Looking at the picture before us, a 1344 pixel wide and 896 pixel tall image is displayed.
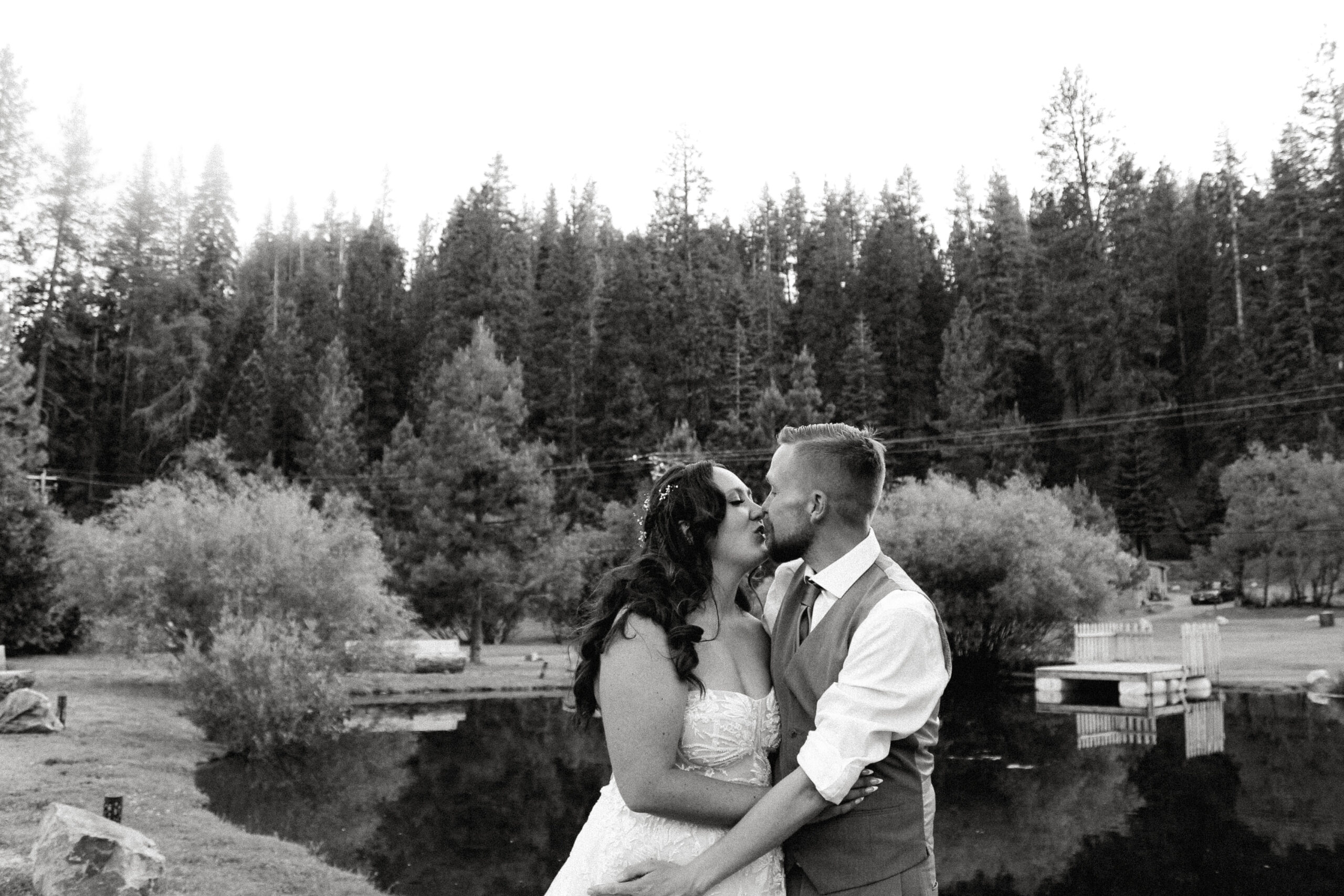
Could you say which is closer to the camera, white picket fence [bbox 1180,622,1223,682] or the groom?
the groom

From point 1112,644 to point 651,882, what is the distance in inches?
1298

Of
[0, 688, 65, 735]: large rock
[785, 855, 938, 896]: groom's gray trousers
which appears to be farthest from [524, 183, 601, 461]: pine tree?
[785, 855, 938, 896]: groom's gray trousers

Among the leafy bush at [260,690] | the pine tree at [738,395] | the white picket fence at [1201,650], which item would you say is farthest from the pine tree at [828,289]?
the leafy bush at [260,690]

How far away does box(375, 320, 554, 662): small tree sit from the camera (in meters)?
39.4

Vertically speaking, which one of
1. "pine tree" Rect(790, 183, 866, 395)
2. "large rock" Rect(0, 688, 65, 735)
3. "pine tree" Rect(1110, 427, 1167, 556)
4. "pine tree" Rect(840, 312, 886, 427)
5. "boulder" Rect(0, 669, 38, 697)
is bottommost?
"large rock" Rect(0, 688, 65, 735)

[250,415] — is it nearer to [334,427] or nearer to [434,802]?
[334,427]

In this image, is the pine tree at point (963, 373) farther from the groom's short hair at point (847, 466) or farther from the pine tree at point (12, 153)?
the groom's short hair at point (847, 466)

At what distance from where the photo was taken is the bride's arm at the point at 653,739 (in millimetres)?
3172

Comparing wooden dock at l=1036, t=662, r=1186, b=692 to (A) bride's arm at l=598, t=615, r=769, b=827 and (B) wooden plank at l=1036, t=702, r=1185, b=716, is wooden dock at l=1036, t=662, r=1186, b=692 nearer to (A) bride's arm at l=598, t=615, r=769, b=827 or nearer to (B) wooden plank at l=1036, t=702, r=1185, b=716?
(B) wooden plank at l=1036, t=702, r=1185, b=716

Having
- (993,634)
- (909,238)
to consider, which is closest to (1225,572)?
(993,634)

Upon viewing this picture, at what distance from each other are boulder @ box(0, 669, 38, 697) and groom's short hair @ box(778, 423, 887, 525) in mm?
21914

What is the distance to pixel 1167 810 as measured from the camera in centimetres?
1658

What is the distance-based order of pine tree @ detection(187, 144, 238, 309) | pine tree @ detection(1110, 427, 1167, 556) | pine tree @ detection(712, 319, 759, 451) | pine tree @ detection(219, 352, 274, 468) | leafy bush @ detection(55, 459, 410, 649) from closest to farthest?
leafy bush @ detection(55, 459, 410, 649), pine tree @ detection(712, 319, 759, 451), pine tree @ detection(1110, 427, 1167, 556), pine tree @ detection(219, 352, 274, 468), pine tree @ detection(187, 144, 238, 309)

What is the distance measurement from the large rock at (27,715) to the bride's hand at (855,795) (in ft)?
65.2
